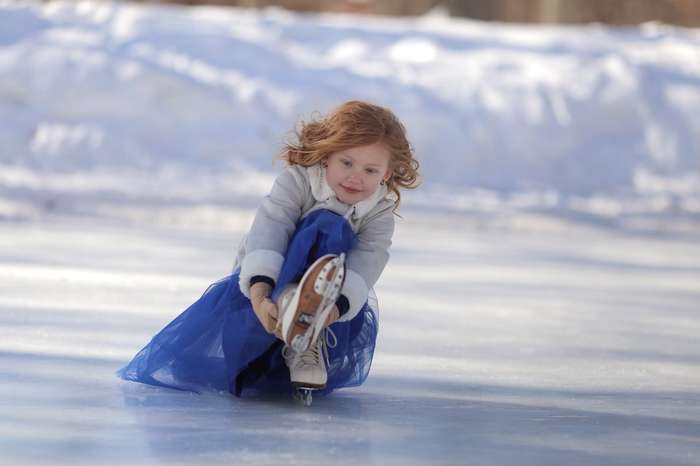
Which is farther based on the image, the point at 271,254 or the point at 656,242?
the point at 656,242

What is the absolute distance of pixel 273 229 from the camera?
2.48 metres

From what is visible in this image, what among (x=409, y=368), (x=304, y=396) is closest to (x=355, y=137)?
(x=304, y=396)

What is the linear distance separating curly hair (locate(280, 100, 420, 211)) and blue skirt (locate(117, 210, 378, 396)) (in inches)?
4.7

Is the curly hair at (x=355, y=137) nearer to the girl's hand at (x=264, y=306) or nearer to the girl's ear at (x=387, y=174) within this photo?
the girl's ear at (x=387, y=174)

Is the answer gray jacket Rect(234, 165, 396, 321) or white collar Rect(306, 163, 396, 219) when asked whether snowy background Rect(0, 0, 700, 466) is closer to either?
gray jacket Rect(234, 165, 396, 321)

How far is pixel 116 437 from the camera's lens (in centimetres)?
206

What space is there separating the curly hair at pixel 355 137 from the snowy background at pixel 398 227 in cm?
42

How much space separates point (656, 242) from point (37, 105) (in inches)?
141

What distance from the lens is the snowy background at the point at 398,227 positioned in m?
2.25

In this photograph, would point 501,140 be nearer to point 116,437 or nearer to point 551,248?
point 551,248

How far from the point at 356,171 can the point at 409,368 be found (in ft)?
1.87

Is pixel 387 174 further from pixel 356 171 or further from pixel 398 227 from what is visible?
pixel 398 227

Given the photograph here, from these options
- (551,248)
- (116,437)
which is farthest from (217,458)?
(551,248)

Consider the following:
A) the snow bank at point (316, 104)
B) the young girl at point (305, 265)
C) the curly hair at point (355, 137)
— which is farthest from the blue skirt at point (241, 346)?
the snow bank at point (316, 104)
